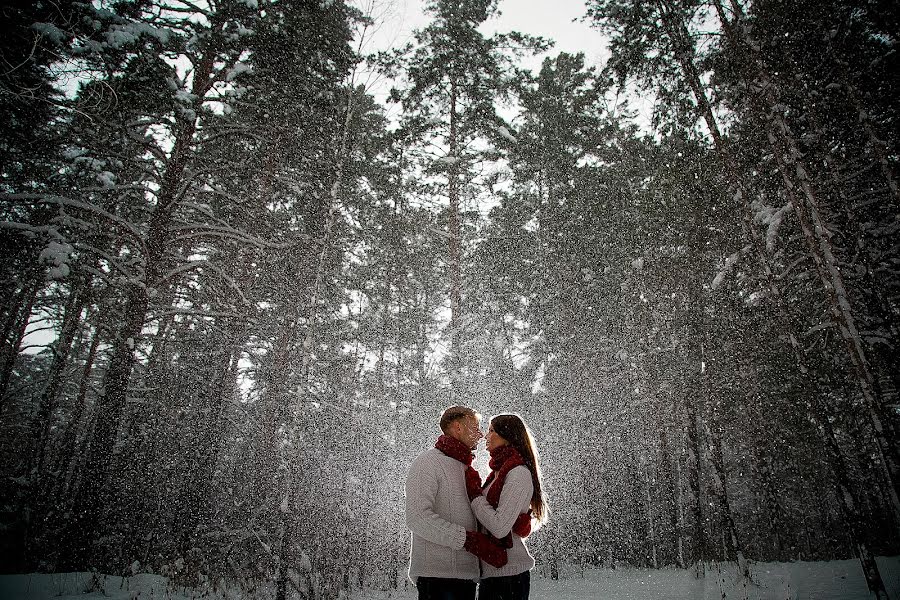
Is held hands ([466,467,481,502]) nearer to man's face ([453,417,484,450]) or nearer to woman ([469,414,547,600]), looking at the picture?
woman ([469,414,547,600])

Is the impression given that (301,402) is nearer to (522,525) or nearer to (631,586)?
(522,525)

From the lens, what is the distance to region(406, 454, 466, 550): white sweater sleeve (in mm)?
2489

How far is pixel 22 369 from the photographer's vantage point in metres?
25.8

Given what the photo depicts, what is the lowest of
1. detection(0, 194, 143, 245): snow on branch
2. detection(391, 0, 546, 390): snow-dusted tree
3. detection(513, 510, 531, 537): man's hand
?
detection(513, 510, 531, 537): man's hand

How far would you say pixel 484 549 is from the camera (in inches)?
101

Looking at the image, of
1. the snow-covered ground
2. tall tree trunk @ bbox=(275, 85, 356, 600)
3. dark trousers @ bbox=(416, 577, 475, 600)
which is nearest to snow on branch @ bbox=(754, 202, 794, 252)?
the snow-covered ground

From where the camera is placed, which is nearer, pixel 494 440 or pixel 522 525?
pixel 522 525

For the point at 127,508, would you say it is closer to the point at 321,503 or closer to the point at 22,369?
the point at 321,503

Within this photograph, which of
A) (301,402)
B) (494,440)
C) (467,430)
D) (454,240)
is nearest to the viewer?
(467,430)

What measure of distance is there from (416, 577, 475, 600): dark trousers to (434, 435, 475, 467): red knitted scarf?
73 cm

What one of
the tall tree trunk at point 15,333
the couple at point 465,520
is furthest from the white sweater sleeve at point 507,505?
the tall tree trunk at point 15,333

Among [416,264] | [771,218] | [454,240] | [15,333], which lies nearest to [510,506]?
→ [771,218]

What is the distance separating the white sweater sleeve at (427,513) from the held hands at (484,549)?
9 cm

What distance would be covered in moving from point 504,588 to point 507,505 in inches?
21.4
